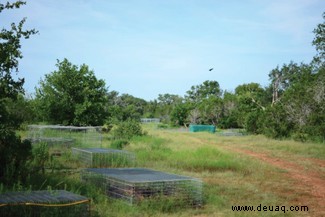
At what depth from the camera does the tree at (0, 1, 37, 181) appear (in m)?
7.91

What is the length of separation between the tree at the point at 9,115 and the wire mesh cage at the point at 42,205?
7.33 feet

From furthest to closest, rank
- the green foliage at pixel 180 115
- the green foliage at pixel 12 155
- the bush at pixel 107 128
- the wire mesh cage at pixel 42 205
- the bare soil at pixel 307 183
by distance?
the green foliage at pixel 180 115 < the bush at pixel 107 128 < the bare soil at pixel 307 183 < the green foliage at pixel 12 155 < the wire mesh cage at pixel 42 205

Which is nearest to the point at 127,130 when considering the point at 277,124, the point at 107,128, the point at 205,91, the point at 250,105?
the point at 107,128

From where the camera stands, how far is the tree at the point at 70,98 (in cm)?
2602

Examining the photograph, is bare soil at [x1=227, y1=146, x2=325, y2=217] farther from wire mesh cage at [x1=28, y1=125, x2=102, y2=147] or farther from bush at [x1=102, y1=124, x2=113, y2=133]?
bush at [x1=102, y1=124, x2=113, y2=133]

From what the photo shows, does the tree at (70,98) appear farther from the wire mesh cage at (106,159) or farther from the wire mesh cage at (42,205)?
the wire mesh cage at (42,205)

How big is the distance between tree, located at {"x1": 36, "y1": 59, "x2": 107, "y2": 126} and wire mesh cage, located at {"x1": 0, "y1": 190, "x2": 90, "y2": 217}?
1984 centimetres

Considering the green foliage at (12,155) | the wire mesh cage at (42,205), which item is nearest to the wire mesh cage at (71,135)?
the green foliage at (12,155)

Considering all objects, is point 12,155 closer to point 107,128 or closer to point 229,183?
point 229,183

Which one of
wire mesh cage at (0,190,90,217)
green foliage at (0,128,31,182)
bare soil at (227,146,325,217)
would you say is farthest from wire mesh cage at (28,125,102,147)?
wire mesh cage at (0,190,90,217)

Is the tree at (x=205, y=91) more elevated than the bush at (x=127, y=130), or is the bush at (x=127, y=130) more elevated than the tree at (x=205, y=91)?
the tree at (x=205, y=91)

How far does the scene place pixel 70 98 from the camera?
2659 centimetres

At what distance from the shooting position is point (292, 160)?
15992 millimetres

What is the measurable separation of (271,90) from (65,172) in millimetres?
52660
